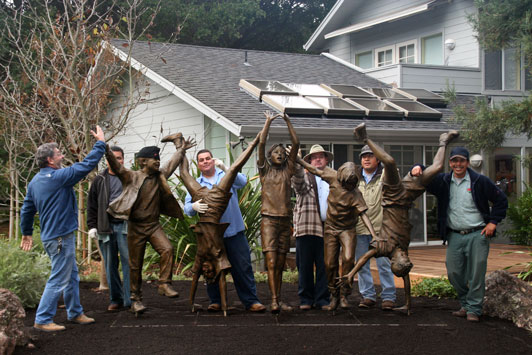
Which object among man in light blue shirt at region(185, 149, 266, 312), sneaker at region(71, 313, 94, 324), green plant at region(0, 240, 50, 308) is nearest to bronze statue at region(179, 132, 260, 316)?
man in light blue shirt at region(185, 149, 266, 312)

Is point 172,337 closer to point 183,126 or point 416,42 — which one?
point 183,126

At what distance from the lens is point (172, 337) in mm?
5895

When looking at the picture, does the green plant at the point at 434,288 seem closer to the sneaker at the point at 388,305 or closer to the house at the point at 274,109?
the sneaker at the point at 388,305

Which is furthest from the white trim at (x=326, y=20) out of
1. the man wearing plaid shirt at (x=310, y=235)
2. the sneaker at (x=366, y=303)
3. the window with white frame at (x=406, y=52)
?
the sneaker at (x=366, y=303)

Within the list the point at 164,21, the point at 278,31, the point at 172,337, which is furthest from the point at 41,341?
the point at 278,31

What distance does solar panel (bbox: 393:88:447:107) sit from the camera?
13820mm

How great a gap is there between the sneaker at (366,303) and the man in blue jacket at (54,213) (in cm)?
330

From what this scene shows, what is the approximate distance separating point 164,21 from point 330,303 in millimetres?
20719

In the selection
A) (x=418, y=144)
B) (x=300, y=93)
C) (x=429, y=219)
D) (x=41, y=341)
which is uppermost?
(x=300, y=93)

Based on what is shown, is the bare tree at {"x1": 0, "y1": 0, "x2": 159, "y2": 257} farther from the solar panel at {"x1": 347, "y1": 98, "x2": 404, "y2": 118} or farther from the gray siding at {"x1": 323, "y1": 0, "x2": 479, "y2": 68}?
the gray siding at {"x1": 323, "y1": 0, "x2": 479, "y2": 68}

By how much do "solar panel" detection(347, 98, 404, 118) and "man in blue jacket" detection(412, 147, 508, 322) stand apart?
5.50 m

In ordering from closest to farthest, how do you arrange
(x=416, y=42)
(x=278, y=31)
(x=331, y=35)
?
(x=416, y=42) → (x=331, y=35) → (x=278, y=31)

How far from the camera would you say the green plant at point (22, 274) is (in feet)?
24.7

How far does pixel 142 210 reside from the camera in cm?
676
